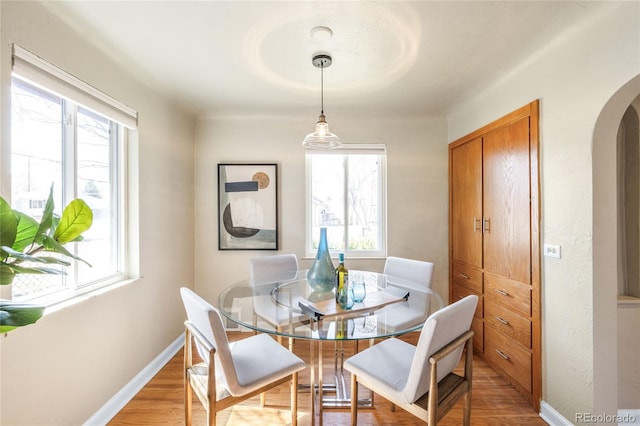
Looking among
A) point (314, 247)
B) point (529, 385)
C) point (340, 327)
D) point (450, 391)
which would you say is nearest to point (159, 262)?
point (314, 247)

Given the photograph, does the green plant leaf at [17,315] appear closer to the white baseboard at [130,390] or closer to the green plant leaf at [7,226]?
the green plant leaf at [7,226]

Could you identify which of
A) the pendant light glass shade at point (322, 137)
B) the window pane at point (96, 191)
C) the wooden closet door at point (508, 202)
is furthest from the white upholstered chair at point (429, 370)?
the window pane at point (96, 191)

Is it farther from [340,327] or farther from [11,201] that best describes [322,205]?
[11,201]

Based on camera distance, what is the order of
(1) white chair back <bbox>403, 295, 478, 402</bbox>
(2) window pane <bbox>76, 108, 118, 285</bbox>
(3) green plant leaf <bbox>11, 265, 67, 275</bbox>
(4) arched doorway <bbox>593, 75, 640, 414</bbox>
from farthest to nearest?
(2) window pane <bbox>76, 108, 118, 285</bbox> → (4) arched doorway <bbox>593, 75, 640, 414</bbox> → (1) white chair back <bbox>403, 295, 478, 402</bbox> → (3) green plant leaf <bbox>11, 265, 67, 275</bbox>

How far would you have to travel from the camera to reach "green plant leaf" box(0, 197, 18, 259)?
27.2 inches

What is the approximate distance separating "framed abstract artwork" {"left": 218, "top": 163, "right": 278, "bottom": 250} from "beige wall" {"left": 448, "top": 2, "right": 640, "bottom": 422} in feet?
7.96

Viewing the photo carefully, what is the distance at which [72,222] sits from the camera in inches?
30.6

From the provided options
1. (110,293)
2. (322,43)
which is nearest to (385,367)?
(110,293)

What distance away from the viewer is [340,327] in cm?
146

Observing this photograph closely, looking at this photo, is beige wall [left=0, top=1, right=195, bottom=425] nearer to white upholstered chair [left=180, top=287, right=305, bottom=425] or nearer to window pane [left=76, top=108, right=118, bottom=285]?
window pane [left=76, top=108, right=118, bottom=285]

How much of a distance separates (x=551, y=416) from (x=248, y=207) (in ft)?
9.91

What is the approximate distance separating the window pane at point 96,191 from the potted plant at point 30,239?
124 centimetres

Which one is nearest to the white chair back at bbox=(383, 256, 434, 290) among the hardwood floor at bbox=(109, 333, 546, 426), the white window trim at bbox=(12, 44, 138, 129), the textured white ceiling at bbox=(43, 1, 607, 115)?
the hardwood floor at bbox=(109, 333, 546, 426)

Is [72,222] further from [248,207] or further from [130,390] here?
[248,207]
